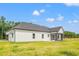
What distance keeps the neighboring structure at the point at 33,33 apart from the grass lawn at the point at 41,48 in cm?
6

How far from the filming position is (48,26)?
4055 mm

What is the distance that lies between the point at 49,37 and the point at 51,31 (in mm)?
96

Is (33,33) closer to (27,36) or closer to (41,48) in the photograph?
(27,36)

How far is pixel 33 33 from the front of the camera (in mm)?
4094

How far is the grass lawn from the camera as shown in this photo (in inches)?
158

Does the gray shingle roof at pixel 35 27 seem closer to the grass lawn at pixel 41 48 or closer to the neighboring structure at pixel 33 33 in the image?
the neighboring structure at pixel 33 33

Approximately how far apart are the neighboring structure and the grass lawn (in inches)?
2.3

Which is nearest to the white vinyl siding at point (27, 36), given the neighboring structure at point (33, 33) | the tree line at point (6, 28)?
the neighboring structure at point (33, 33)

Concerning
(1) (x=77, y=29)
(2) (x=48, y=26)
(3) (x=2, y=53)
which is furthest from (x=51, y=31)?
(3) (x=2, y=53)

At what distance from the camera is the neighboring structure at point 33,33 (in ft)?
13.3

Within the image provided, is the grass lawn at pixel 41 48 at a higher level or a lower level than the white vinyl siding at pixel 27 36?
lower

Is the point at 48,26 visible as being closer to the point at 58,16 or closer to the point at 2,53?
the point at 58,16

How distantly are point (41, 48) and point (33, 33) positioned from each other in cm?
22

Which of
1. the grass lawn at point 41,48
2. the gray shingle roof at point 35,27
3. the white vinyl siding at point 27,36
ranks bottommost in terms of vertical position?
the grass lawn at point 41,48
